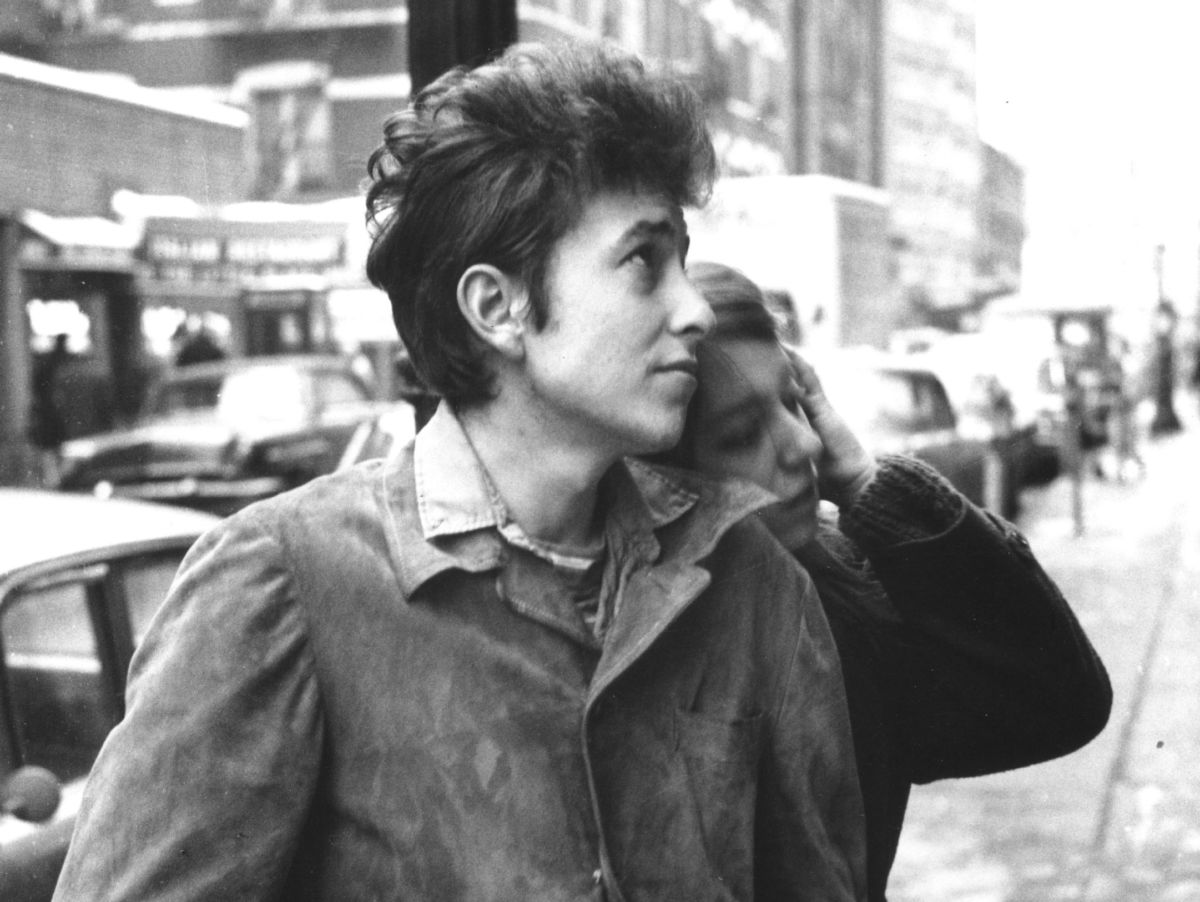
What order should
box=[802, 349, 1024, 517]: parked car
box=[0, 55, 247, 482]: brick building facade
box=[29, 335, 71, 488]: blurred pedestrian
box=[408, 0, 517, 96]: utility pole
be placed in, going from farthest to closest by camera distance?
box=[802, 349, 1024, 517]: parked car → box=[29, 335, 71, 488]: blurred pedestrian → box=[0, 55, 247, 482]: brick building facade → box=[408, 0, 517, 96]: utility pole

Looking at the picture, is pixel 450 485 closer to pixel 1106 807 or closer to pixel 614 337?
pixel 614 337

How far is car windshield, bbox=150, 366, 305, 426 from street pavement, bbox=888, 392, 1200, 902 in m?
5.37

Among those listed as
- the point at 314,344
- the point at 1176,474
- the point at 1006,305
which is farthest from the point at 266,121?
the point at 1176,474

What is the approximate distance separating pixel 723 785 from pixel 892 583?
463mm

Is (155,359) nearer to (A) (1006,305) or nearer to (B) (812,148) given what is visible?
(A) (1006,305)

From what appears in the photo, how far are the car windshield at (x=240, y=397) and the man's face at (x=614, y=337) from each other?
9605 millimetres

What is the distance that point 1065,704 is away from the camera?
1.98m

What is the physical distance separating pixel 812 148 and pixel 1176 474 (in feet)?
46.3

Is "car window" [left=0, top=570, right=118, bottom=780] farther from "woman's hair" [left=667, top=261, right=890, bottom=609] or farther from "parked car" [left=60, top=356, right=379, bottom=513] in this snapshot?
"parked car" [left=60, top=356, right=379, bottom=513]

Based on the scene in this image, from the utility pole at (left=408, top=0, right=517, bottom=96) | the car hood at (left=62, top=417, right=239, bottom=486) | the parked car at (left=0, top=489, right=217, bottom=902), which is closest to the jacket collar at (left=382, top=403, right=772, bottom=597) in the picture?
the utility pole at (left=408, top=0, right=517, bottom=96)

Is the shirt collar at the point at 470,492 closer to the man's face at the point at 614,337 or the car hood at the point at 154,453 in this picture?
the man's face at the point at 614,337

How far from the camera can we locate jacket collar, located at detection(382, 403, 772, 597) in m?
1.51

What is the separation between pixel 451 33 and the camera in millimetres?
2805

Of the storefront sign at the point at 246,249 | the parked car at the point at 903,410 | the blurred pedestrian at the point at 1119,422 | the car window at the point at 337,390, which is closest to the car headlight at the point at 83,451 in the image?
the car window at the point at 337,390
